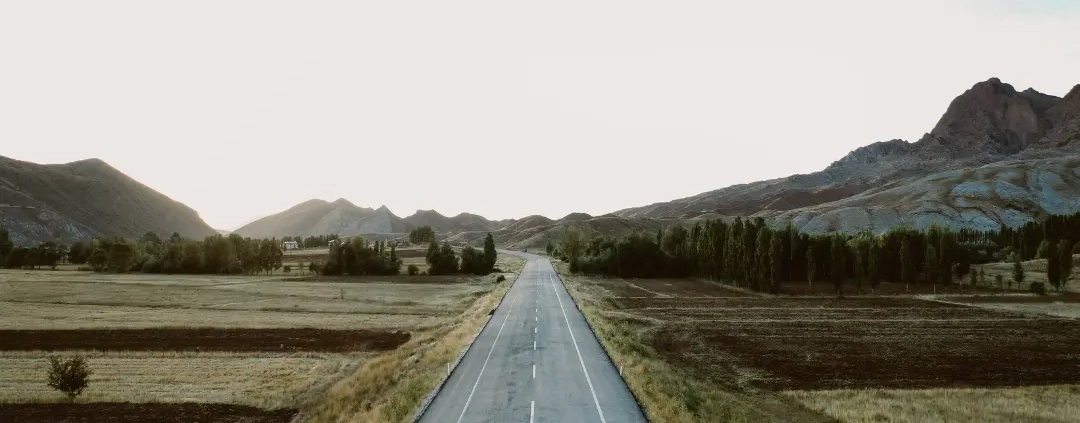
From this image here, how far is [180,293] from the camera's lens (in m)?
83.1

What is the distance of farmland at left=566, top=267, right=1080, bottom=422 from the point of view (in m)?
26.7

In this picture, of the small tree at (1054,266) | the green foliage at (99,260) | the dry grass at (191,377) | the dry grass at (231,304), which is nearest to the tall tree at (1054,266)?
the small tree at (1054,266)

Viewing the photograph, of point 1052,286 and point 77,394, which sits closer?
point 77,394

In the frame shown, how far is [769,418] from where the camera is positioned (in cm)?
2514

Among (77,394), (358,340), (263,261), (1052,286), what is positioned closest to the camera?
(77,394)

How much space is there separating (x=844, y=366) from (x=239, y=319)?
4976 cm

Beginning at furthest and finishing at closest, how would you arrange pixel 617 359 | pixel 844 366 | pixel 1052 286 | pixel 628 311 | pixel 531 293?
pixel 1052 286 < pixel 531 293 < pixel 628 311 < pixel 844 366 < pixel 617 359

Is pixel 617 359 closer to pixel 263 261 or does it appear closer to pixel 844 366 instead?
pixel 844 366

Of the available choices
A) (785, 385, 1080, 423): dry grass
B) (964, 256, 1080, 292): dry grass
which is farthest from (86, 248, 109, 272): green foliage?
(964, 256, 1080, 292): dry grass

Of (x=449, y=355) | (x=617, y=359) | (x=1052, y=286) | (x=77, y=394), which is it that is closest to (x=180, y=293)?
(x=77, y=394)

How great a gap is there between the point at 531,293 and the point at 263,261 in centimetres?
8535

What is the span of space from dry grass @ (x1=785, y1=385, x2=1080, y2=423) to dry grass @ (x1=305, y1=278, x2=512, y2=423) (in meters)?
17.0

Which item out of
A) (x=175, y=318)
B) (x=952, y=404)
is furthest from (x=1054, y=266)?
(x=175, y=318)

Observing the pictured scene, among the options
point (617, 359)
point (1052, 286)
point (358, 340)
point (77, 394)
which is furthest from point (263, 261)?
point (1052, 286)
